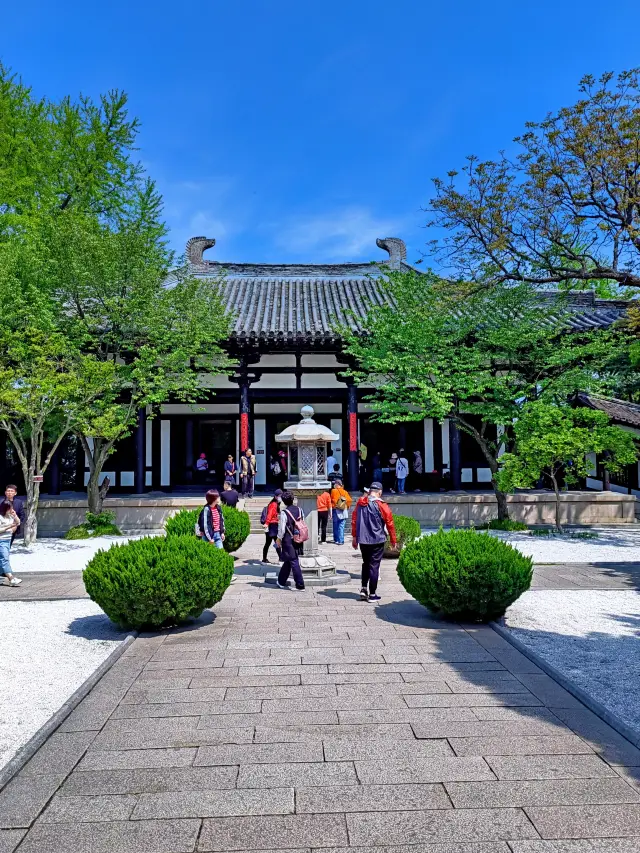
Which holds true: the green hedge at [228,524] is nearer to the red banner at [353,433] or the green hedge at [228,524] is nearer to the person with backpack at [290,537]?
the person with backpack at [290,537]

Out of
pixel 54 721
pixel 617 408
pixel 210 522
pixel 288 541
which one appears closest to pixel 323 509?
pixel 288 541

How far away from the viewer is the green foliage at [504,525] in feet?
53.7

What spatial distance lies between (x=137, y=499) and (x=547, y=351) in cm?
1314

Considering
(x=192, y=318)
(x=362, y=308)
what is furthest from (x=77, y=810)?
(x=362, y=308)

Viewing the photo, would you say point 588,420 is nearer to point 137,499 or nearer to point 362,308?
point 362,308

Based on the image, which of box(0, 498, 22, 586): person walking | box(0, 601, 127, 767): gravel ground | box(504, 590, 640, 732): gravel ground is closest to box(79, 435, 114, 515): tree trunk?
box(0, 498, 22, 586): person walking

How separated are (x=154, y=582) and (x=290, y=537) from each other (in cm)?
297

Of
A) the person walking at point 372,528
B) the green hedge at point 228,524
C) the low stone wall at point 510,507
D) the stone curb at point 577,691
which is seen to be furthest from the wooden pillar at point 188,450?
the stone curb at point 577,691

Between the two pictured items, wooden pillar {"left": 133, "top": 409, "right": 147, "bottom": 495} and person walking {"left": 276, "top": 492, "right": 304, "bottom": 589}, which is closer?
person walking {"left": 276, "top": 492, "right": 304, "bottom": 589}

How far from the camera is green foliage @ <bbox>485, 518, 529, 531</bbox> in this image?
16.4 meters

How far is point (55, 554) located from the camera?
1330 cm

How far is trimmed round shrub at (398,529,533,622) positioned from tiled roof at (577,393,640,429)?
13247mm

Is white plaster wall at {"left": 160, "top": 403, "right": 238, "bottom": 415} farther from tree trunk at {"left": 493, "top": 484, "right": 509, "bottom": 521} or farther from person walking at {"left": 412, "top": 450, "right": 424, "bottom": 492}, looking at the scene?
tree trunk at {"left": 493, "top": 484, "right": 509, "bottom": 521}

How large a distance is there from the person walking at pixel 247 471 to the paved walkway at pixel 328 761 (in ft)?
39.3
